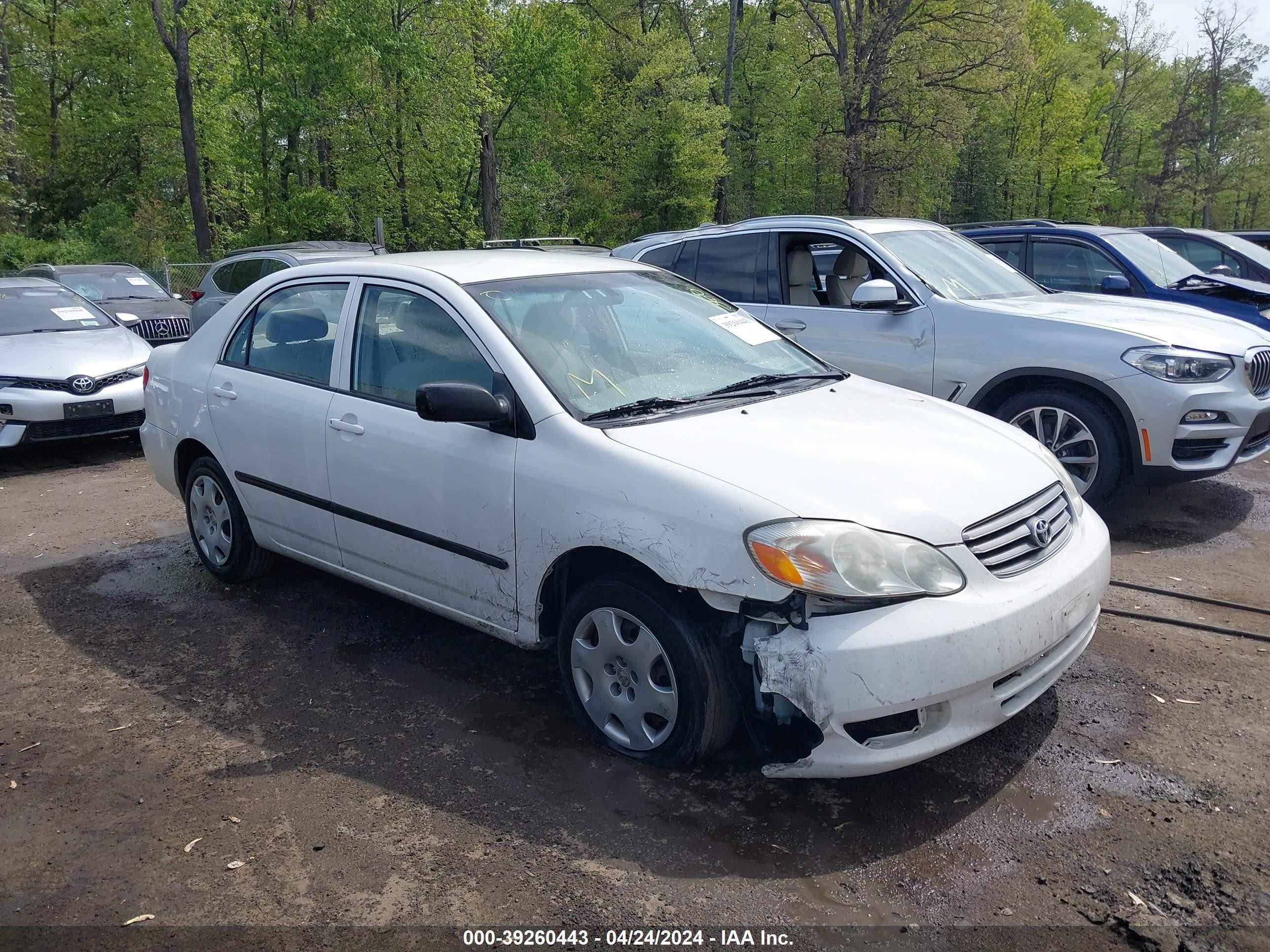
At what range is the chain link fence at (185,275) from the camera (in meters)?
24.5

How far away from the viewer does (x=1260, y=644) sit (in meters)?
4.34

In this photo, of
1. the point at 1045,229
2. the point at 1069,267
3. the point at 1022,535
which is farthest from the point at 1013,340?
the point at 1022,535

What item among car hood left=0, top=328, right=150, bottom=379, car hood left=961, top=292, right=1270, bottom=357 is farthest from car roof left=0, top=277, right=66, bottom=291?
car hood left=961, top=292, right=1270, bottom=357

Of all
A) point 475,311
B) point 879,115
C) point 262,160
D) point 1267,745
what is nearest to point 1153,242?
point 1267,745

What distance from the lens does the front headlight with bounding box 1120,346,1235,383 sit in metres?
5.75

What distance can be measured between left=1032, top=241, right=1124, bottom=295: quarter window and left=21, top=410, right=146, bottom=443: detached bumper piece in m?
7.89

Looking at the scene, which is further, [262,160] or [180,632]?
[262,160]

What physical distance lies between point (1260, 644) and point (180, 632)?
5.00 metres

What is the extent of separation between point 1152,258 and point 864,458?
7028 millimetres

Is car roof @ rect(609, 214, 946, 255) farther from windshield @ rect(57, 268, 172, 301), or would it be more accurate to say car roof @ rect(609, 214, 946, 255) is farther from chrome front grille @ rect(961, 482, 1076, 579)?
windshield @ rect(57, 268, 172, 301)

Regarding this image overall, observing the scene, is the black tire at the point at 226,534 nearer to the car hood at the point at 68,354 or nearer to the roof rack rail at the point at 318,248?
the car hood at the point at 68,354

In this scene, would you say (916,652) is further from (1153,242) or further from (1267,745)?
(1153,242)

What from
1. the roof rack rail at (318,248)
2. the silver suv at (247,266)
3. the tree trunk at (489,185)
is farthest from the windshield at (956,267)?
the tree trunk at (489,185)

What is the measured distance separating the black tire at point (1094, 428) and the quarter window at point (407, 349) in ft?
11.4
